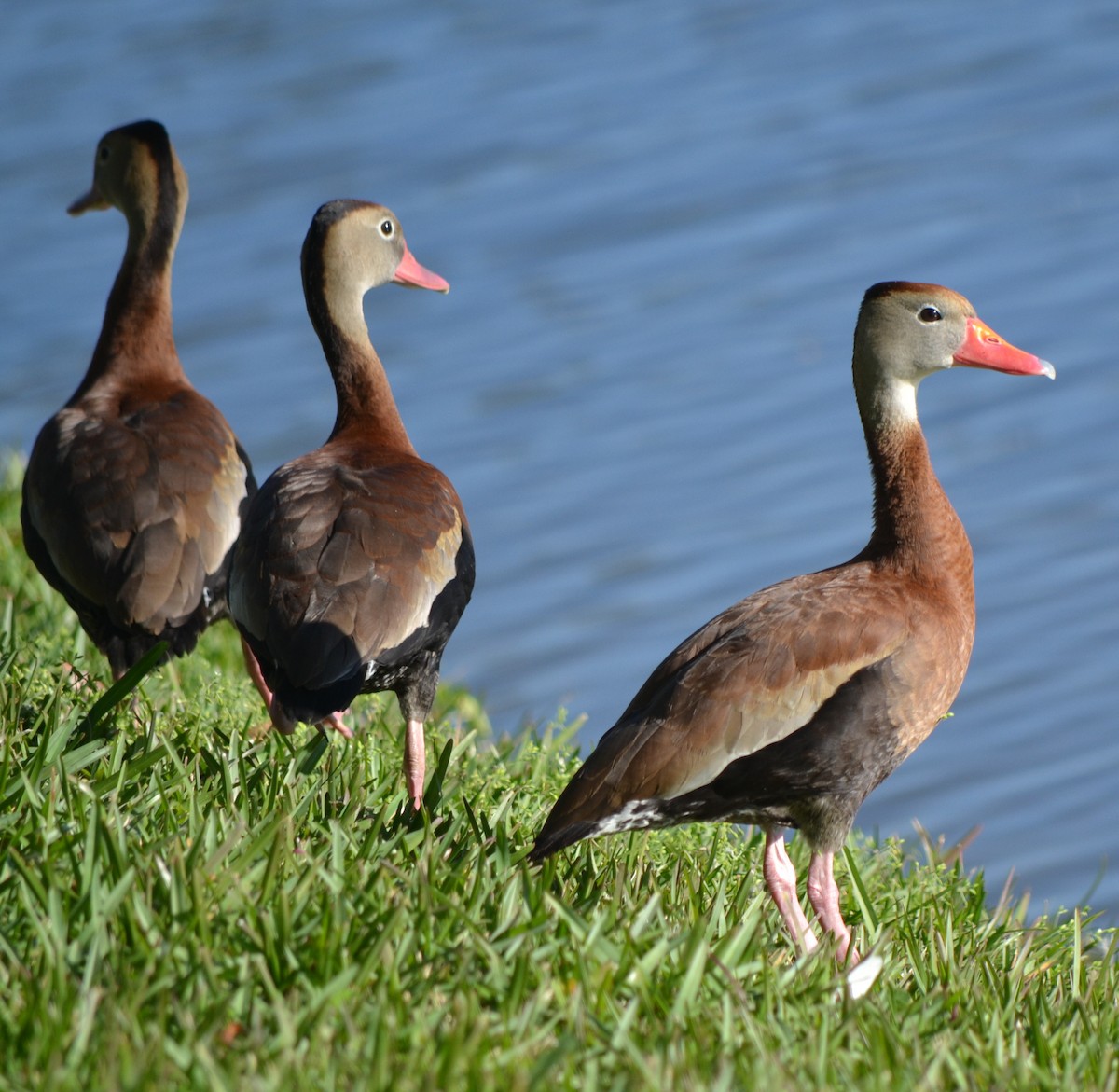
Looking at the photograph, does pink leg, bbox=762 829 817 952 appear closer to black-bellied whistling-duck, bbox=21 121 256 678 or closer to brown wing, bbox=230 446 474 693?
brown wing, bbox=230 446 474 693

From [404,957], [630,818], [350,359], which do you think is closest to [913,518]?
[630,818]

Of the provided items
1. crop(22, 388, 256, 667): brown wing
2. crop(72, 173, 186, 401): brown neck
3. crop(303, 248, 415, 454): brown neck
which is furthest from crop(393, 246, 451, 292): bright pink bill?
crop(22, 388, 256, 667): brown wing

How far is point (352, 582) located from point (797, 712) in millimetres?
1265

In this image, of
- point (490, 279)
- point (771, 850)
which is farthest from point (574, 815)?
Answer: point (490, 279)

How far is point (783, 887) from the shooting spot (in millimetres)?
4691

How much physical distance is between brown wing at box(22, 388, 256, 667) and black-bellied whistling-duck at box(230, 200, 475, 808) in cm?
35

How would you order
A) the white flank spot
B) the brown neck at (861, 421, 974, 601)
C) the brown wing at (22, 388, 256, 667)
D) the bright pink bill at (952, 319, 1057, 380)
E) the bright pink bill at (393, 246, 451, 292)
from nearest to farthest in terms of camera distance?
the white flank spot → the brown neck at (861, 421, 974, 601) → the bright pink bill at (952, 319, 1057, 380) → the brown wing at (22, 388, 256, 667) → the bright pink bill at (393, 246, 451, 292)

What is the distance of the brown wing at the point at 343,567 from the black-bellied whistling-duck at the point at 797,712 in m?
0.70

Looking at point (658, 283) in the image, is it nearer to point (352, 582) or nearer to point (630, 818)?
point (352, 582)

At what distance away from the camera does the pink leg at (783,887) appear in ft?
14.8

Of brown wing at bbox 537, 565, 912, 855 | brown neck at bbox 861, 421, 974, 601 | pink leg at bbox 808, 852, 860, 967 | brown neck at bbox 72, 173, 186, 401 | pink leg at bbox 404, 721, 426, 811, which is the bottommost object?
pink leg at bbox 808, 852, 860, 967

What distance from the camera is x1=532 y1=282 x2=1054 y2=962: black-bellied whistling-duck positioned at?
4543 millimetres

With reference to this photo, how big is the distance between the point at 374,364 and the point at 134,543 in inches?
44.5

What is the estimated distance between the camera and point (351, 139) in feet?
48.1
